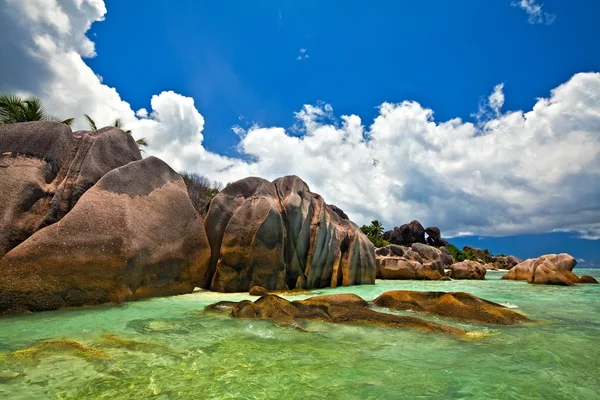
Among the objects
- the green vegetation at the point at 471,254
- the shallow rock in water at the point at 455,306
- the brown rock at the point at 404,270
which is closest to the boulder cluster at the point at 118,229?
the shallow rock in water at the point at 455,306

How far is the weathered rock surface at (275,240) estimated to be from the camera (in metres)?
14.4

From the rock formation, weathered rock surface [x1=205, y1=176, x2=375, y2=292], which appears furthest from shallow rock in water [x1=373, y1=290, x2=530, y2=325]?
weathered rock surface [x1=205, y1=176, x2=375, y2=292]

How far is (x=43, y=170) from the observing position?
10.6m

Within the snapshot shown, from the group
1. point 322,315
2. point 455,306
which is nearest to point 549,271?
point 455,306

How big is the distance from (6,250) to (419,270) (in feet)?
95.8

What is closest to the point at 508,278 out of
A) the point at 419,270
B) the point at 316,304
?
the point at 419,270

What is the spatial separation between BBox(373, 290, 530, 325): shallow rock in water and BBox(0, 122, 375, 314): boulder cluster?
6390mm

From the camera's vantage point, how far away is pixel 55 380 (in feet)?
11.9

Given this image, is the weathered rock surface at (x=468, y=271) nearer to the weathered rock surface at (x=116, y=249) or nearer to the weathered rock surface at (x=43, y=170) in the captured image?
the weathered rock surface at (x=116, y=249)

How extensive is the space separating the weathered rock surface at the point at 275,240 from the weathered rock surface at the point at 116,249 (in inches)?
56.9

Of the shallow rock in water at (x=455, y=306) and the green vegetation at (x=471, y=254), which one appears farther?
the green vegetation at (x=471, y=254)

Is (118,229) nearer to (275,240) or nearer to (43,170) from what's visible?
(43,170)

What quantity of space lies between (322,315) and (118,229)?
6296 mm

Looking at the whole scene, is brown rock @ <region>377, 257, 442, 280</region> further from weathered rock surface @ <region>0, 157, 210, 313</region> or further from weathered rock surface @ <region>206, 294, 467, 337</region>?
weathered rock surface @ <region>206, 294, 467, 337</region>
